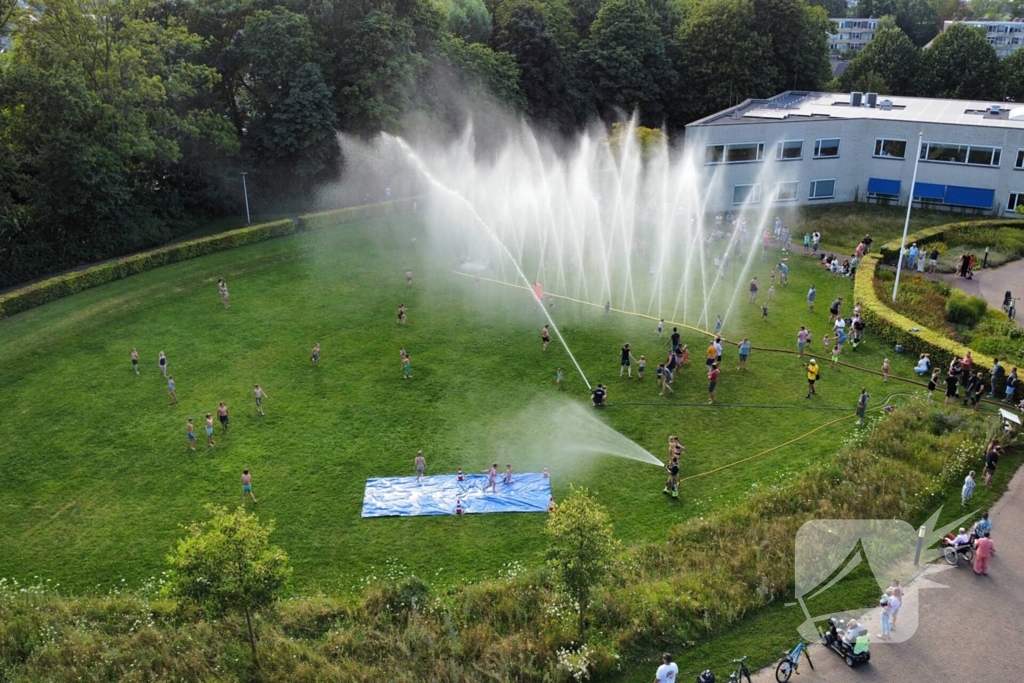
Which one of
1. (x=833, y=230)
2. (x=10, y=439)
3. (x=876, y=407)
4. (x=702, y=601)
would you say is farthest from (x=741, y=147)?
(x=10, y=439)

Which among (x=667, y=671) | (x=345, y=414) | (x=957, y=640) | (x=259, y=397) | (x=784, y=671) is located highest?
(x=259, y=397)

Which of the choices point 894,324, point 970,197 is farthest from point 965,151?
point 894,324

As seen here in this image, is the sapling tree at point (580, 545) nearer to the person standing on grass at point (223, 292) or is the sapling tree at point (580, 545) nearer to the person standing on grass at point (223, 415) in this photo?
the person standing on grass at point (223, 415)

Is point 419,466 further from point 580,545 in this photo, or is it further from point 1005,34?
point 1005,34

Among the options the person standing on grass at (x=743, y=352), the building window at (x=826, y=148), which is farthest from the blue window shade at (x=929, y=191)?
the person standing on grass at (x=743, y=352)

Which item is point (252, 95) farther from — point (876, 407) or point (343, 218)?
point (876, 407)
